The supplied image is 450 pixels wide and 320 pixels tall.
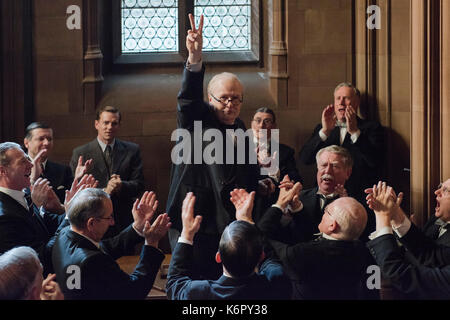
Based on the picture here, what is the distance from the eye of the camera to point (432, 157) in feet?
21.4

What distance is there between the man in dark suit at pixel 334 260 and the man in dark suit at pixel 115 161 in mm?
3241

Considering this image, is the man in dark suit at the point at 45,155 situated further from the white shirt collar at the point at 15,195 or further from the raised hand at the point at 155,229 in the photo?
the raised hand at the point at 155,229

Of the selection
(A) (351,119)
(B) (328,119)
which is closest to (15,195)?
(B) (328,119)

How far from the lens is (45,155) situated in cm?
762

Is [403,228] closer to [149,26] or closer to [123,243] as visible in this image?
[123,243]

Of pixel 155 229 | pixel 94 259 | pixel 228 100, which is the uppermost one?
pixel 228 100

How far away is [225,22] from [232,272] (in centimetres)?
537

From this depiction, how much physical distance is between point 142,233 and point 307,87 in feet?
13.4

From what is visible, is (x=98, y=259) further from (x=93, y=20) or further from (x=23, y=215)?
(x=93, y=20)

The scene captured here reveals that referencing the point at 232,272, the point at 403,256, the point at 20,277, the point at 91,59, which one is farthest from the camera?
the point at 91,59

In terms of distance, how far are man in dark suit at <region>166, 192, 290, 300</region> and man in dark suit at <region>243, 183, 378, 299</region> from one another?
0.50 ft

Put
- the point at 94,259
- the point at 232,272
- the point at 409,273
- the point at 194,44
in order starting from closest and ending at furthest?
the point at 232,272 → the point at 94,259 → the point at 409,273 → the point at 194,44

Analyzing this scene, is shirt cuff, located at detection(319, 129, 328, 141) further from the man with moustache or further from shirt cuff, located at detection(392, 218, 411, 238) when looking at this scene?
shirt cuff, located at detection(392, 218, 411, 238)

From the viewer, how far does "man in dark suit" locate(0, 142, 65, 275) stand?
17.1ft
